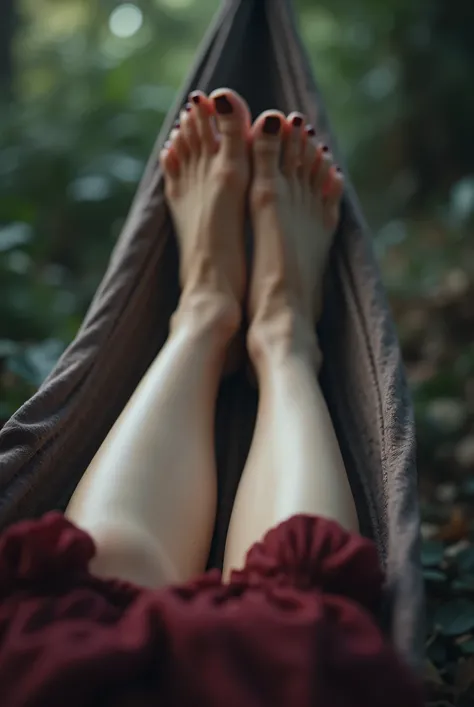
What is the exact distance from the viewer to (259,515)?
61cm

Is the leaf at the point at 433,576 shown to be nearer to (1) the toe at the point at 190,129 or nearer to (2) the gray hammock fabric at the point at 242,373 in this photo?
(2) the gray hammock fabric at the point at 242,373

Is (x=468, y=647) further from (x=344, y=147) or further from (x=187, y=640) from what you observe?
(x=344, y=147)

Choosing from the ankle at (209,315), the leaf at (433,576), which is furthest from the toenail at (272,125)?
the leaf at (433,576)

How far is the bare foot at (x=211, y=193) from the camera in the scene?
93 cm

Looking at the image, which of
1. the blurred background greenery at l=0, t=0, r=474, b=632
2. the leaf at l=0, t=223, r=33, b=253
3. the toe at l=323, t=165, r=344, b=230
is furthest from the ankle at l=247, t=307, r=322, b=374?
the leaf at l=0, t=223, r=33, b=253

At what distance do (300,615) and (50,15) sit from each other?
317 centimetres

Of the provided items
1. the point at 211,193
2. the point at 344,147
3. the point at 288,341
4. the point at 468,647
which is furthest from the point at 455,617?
the point at 344,147

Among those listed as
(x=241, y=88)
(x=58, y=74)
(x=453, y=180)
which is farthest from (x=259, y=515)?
(x=58, y=74)

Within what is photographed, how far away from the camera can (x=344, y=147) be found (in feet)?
8.22

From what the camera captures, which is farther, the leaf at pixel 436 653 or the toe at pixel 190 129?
the toe at pixel 190 129

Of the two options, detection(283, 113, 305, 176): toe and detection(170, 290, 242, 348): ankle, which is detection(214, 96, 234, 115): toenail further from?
detection(170, 290, 242, 348): ankle

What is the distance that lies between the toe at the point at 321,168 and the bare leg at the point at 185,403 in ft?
0.34

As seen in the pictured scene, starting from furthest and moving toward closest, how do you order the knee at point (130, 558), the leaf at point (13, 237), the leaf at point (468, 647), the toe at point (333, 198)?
the leaf at point (13, 237), the toe at point (333, 198), the leaf at point (468, 647), the knee at point (130, 558)

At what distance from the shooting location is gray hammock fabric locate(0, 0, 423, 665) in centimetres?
58
